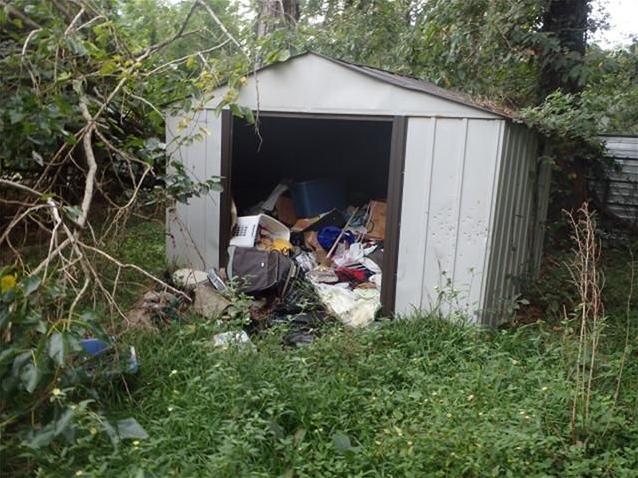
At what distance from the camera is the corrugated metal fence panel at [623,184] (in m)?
8.60

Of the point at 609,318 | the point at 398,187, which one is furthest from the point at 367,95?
the point at 609,318

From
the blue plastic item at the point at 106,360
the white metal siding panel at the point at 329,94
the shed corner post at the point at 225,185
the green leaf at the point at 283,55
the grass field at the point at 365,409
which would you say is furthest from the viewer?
the shed corner post at the point at 225,185

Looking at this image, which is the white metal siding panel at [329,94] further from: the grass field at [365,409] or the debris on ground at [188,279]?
the grass field at [365,409]

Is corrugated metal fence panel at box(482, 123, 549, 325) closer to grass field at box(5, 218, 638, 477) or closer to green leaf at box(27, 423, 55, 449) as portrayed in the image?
Result: grass field at box(5, 218, 638, 477)

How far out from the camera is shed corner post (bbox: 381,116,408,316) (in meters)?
4.54

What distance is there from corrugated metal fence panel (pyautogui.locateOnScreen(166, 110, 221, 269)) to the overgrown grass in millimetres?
1383

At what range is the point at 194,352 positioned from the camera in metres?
3.77

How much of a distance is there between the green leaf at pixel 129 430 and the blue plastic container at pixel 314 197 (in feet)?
14.3

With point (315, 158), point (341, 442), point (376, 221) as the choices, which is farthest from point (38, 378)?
point (315, 158)

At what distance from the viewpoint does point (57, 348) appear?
2186 mm

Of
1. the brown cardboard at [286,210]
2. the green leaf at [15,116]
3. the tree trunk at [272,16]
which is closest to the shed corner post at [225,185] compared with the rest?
the brown cardboard at [286,210]

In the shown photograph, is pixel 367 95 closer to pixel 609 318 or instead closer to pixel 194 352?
pixel 194 352

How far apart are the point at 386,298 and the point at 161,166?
234 cm

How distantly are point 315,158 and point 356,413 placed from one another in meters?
4.85
